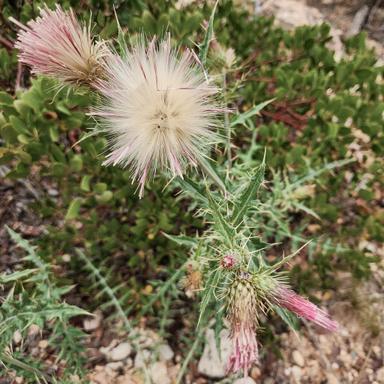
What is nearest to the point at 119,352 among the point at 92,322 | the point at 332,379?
the point at 92,322

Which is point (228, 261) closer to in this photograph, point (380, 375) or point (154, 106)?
point (154, 106)

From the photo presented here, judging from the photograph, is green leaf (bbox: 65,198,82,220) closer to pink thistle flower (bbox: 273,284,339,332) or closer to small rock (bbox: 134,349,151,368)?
small rock (bbox: 134,349,151,368)

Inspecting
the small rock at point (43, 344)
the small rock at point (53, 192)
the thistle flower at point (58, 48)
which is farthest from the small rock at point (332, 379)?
the thistle flower at point (58, 48)

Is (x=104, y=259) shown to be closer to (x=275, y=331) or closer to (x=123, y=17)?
(x=275, y=331)

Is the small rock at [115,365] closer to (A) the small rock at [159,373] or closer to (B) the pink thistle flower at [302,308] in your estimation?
(A) the small rock at [159,373]

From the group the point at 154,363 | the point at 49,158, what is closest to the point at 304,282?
the point at 154,363

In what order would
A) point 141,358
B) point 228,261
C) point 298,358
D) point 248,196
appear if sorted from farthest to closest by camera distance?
point 298,358, point 141,358, point 248,196, point 228,261

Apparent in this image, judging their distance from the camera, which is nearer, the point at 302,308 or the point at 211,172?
the point at 302,308
